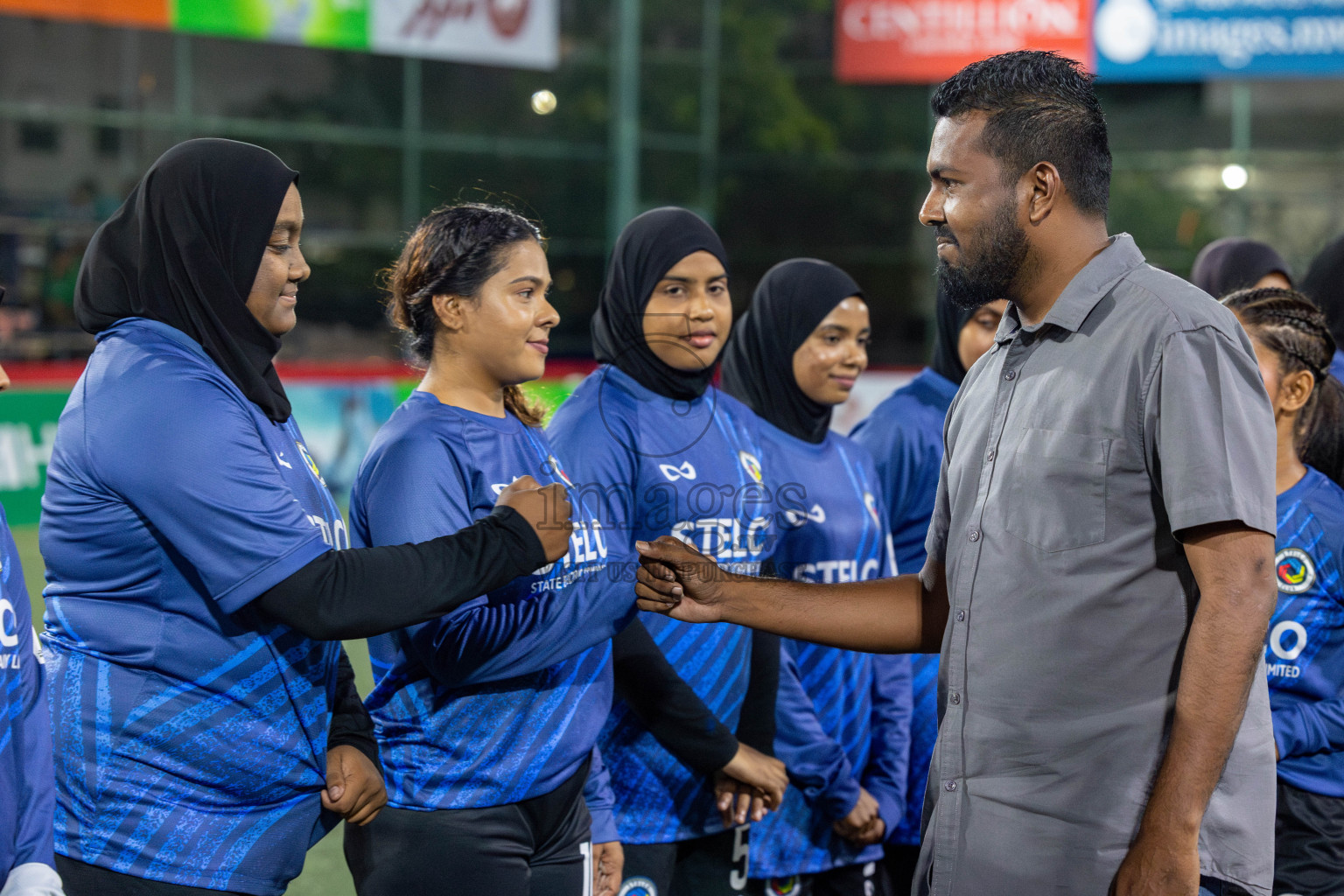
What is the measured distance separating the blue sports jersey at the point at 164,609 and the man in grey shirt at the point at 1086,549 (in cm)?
125

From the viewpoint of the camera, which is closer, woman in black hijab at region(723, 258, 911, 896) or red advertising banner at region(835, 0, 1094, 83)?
woman in black hijab at region(723, 258, 911, 896)

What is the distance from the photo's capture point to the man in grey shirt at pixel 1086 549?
194 cm

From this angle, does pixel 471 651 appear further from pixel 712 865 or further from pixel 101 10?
pixel 101 10

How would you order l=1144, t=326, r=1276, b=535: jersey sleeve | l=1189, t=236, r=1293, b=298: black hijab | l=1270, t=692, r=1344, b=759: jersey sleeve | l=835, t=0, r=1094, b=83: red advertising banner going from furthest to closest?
l=835, t=0, r=1094, b=83: red advertising banner, l=1189, t=236, r=1293, b=298: black hijab, l=1270, t=692, r=1344, b=759: jersey sleeve, l=1144, t=326, r=1276, b=535: jersey sleeve

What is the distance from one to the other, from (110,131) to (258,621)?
54.8 feet

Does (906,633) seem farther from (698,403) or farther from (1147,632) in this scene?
(698,403)

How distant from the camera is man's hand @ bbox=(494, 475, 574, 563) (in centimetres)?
247

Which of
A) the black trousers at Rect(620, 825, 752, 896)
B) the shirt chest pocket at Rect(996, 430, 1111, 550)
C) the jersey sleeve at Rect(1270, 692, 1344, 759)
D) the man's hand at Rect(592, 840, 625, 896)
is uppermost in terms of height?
the shirt chest pocket at Rect(996, 430, 1111, 550)

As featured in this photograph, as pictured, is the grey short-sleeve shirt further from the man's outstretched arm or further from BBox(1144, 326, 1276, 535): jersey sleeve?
the man's outstretched arm

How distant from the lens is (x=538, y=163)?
2067cm

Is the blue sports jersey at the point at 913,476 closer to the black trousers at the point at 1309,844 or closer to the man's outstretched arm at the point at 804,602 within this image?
the black trousers at the point at 1309,844

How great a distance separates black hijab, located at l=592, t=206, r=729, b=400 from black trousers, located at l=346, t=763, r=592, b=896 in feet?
3.93

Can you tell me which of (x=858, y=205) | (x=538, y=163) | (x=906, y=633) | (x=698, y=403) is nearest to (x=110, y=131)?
(x=538, y=163)

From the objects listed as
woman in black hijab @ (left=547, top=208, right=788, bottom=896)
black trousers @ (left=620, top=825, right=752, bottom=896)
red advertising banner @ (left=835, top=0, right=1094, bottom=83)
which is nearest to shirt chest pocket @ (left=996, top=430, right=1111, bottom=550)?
woman in black hijab @ (left=547, top=208, right=788, bottom=896)
